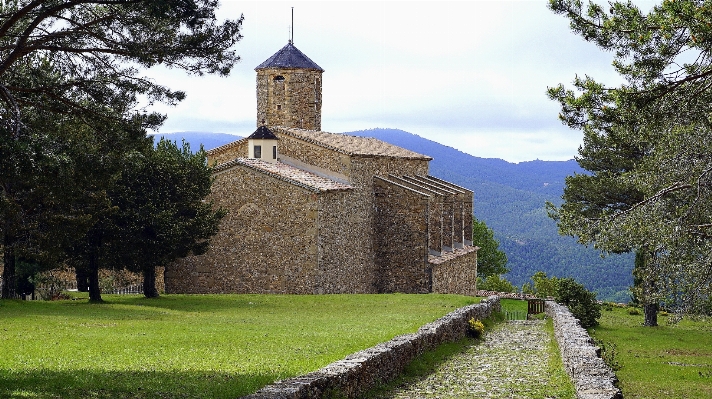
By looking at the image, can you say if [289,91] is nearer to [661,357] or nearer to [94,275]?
[94,275]

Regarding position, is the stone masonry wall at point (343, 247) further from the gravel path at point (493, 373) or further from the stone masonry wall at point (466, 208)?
the gravel path at point (493, 373)

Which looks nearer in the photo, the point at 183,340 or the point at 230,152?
the point at 183,340

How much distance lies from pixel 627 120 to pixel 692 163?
4.57m

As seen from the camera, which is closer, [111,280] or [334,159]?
[111,280]

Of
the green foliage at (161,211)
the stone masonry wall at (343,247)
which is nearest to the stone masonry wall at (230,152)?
the stone masonry wall at (343,247)

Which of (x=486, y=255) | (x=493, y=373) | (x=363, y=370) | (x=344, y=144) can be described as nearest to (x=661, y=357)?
(x=493, y=373)

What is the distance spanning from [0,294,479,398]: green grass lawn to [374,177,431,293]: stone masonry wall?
6.60m

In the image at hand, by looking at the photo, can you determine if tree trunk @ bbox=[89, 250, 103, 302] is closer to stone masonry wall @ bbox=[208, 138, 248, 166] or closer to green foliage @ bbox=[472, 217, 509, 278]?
stone masonry wall @ bbox=[208, 138, 248, 166]

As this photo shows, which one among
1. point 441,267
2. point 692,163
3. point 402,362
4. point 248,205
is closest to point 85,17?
point 402,362

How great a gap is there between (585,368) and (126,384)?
6.94 meters

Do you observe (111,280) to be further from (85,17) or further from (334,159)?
(85,17)

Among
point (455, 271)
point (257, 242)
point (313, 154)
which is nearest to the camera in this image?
point (257, 242)

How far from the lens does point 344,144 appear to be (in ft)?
127

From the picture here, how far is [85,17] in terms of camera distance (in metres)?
13.7
